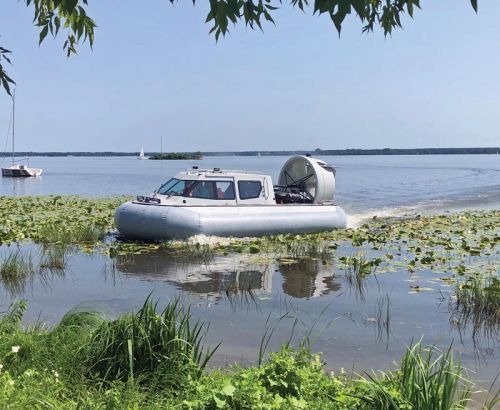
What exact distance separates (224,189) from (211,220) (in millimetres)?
1193

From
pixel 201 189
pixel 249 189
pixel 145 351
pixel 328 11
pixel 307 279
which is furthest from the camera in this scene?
pixel 249 189

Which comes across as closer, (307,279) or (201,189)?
(307,279)

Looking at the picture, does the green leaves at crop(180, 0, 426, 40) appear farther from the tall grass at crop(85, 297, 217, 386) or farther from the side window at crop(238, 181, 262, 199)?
the side window at crop(238, 181, 262, 199)

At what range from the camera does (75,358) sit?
4.52m

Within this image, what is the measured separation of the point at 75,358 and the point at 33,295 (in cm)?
404

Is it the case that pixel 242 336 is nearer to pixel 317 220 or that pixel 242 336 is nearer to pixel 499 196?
pixel 317 220

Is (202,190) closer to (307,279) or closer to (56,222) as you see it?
(56,222)

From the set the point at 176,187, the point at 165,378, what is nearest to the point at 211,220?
the point at 176,187

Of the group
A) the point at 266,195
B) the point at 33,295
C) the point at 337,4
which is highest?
the point at 337,4

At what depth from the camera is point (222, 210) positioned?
13.0 meters

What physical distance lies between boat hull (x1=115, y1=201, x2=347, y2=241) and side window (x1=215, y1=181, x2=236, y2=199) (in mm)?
381

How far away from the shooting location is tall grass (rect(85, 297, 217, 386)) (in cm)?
433

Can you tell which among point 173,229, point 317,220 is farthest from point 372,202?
point 173,229

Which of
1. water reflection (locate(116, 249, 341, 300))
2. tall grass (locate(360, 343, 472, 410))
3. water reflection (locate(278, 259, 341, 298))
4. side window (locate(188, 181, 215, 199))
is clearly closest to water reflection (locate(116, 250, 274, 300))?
water reflection (locate(116, 249, 341, 300))
